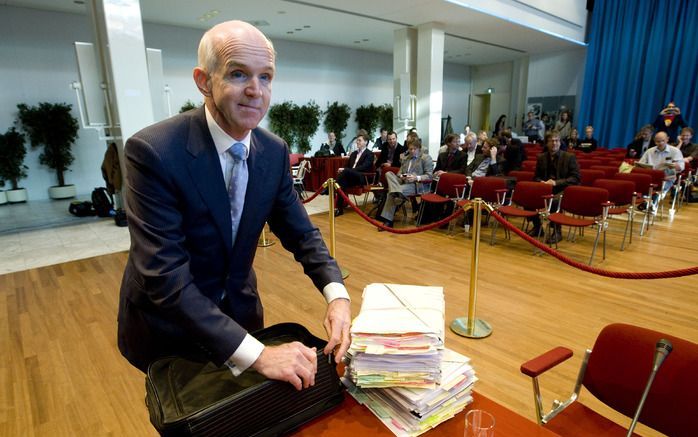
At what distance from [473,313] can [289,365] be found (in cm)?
242

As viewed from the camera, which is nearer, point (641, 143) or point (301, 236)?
point (301, 236)

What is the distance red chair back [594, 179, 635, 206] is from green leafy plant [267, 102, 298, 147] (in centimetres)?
884

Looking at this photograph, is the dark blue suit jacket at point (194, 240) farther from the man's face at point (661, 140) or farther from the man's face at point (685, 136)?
the man's face at point (685, 136)

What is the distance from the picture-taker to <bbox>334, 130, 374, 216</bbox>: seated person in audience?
7.44 m

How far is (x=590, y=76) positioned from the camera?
13.0m

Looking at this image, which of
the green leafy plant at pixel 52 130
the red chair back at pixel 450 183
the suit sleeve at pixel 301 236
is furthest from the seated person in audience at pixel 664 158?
the green leafy plant at pixel 52 130

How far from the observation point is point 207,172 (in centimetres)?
98

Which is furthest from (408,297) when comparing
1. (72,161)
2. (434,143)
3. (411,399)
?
(72,161)

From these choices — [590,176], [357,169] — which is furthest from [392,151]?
[590,176]

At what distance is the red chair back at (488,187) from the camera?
5.46m

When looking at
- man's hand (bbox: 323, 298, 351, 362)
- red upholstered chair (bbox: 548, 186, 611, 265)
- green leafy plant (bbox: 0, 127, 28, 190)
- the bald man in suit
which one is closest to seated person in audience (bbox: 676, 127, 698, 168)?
red upholstered chair (bbox: 548, 186, 611, 265)

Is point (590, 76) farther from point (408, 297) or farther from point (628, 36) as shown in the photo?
point (408, 297)

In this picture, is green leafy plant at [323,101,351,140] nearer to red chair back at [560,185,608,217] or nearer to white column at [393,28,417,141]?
white column at [393,28,417,141]

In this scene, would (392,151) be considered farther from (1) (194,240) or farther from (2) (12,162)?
(2) (12,162)
